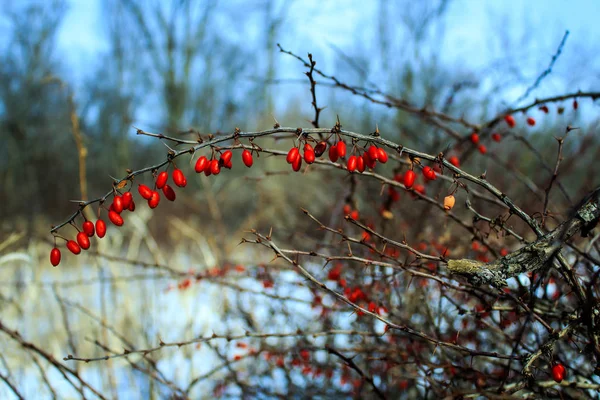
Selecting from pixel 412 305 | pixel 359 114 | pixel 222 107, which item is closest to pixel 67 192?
→ pixel 222 107

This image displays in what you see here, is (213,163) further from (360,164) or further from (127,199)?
(360,164)

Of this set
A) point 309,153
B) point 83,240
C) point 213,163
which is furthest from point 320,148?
point 83,240

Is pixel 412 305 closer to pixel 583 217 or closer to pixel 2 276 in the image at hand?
pixel 583 217

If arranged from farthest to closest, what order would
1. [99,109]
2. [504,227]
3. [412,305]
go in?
1. [99,109]
2. [412,305]
3. [504,227]

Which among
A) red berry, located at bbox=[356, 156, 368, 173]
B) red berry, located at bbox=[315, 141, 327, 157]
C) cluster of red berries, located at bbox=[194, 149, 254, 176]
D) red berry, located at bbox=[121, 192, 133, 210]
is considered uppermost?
red berry, located at bbox=[315, 141, 327, 157]

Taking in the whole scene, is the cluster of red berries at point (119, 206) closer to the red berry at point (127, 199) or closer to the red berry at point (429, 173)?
the red berry at point (127, 199)

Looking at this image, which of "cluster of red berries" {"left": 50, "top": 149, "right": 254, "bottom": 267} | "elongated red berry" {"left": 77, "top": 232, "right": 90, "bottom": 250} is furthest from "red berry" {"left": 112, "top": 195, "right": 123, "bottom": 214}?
"elongated red berry" {"left": 77, "top": 232, "right": 90, "bottom": 250}

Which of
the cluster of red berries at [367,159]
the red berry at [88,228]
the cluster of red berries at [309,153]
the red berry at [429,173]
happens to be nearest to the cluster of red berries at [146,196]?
the red berry at [88,228]

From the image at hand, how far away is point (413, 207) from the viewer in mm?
3529

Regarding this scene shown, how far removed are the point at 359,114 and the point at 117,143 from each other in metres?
7.85

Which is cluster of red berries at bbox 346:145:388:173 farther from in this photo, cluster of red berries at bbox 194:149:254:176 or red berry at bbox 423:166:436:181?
cluster of red berries at bbox 194:149:254:176

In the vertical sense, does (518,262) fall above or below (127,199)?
below

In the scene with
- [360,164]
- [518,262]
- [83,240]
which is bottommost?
[518,262]

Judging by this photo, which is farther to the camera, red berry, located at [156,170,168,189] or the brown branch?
red berry, located at [156,170,168,189]
